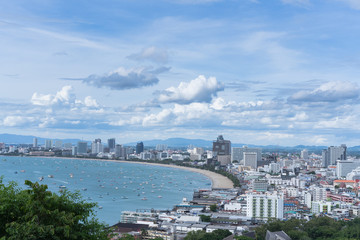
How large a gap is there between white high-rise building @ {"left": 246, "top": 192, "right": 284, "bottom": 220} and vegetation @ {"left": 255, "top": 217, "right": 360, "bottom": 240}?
2386mm

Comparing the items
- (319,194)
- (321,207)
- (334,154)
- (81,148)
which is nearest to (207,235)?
(321,207)

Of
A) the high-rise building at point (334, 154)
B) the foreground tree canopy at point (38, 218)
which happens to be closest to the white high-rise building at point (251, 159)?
the high-rise building at point (334, 154)

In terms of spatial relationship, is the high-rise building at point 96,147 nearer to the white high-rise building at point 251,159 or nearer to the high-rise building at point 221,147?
the high-rise building at point 221,147

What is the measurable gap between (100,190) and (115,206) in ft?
16.4

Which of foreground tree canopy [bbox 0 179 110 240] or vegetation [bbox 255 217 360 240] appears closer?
foreground tree canopy [bbox 0 179 110 240]

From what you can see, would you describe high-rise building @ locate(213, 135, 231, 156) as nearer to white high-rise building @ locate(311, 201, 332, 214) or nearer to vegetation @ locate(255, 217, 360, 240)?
white high-rise building @ locate(311, 201, 332, 214)

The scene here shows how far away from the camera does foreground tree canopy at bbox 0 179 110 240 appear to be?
247 centimetres

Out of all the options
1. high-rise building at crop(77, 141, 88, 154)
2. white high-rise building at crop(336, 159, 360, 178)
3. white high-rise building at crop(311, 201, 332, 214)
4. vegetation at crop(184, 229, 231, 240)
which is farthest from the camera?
high-rise building at crop(77, 141, 88, 154)

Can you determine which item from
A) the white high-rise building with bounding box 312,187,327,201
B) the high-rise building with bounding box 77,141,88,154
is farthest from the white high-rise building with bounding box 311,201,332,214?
the high-rise building with bounding box 77,141,88,154

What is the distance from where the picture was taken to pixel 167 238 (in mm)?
9859

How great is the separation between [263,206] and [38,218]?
11.6 meters

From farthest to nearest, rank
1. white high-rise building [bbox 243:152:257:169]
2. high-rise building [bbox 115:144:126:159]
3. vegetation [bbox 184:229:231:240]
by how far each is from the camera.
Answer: high-rise building [bbox 115:144:126:159] < white high-rise building [bbox 243:152:257:169] < vegetation [bbox 184:229:231:240]

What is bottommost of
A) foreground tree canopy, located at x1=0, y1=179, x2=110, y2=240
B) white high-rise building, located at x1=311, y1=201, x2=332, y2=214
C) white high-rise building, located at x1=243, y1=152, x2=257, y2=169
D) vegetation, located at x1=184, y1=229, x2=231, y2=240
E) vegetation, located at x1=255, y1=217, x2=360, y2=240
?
white high-rise building, located at x1=311, y1=201, x2=332, y2=214

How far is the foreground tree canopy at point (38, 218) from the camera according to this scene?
2.47 meters
